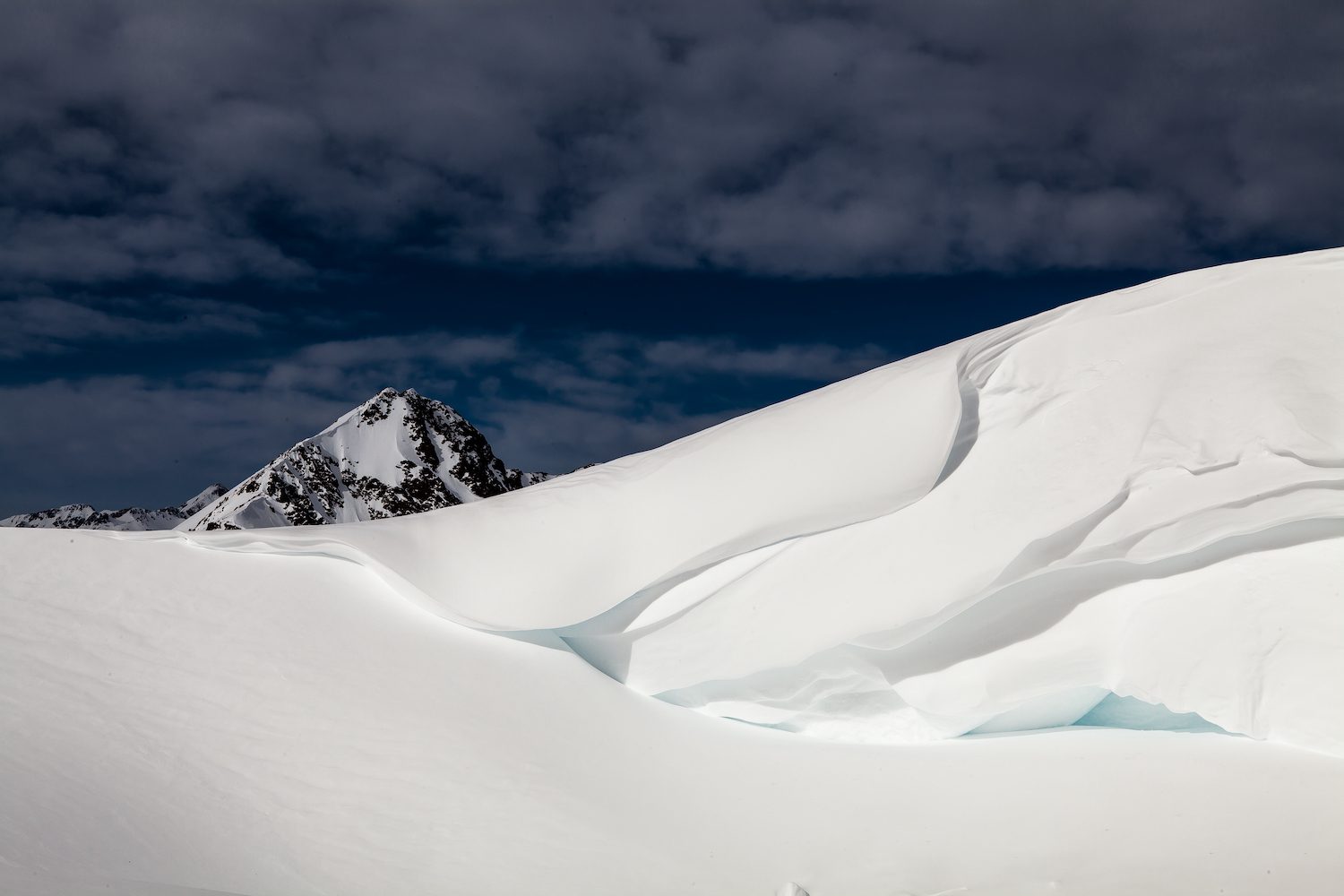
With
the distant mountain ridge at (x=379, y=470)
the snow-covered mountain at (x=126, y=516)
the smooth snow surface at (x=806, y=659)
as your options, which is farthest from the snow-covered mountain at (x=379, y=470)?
the smooth snow surface at (x=806, y=659)

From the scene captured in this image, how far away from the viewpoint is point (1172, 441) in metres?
4.57

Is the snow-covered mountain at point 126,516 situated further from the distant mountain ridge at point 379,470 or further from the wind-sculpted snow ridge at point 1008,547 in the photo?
the wind-sculpted snow ridge at point 1008,547

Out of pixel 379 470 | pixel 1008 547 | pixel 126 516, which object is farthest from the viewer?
pixel 126 516

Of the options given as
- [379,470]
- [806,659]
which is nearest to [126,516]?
[379,470]

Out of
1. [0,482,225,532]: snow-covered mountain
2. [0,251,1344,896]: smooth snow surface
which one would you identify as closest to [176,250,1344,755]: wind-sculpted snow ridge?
[0,251,1344,896]: smooth snow surface

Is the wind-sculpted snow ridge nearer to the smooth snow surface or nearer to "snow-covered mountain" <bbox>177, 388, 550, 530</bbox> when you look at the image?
the smooth snow surface

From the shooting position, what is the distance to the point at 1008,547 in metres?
4.54

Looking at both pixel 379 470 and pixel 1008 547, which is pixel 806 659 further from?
pixel 379 470

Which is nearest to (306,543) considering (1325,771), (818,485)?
(818,485)

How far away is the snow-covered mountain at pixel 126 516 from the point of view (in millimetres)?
95562

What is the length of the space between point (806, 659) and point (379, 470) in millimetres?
76541

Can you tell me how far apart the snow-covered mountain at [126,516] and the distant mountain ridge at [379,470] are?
18380 mm

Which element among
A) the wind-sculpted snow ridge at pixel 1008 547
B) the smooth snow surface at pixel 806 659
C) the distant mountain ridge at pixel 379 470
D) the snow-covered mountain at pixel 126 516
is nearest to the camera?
the smooth snow surface at pixel 806 659

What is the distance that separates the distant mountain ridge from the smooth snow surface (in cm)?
6469
